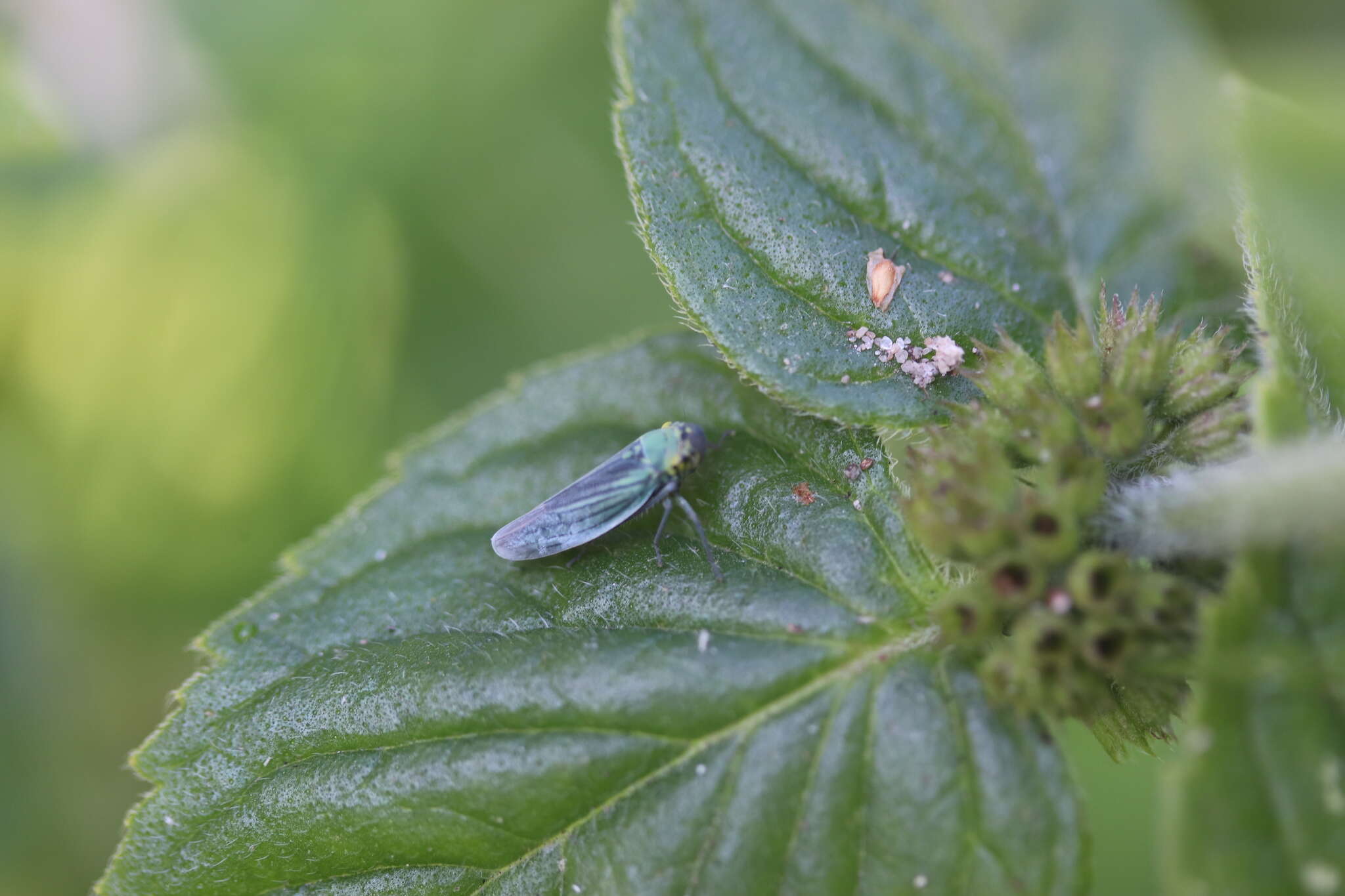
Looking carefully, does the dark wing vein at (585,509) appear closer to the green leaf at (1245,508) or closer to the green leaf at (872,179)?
the green leaf at (872,179)

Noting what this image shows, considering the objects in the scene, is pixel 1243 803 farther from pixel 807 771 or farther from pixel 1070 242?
pixel 1070 242

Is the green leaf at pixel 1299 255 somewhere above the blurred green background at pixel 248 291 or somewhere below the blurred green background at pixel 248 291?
below

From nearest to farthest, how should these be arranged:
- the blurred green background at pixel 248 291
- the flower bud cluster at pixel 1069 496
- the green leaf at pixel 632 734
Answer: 1. the flower bud cluster at pixel 1069 496
2. the green leaf at pixel 632 734
3. the blurred green background at pixel 248 291

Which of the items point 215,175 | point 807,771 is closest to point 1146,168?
point 807,771

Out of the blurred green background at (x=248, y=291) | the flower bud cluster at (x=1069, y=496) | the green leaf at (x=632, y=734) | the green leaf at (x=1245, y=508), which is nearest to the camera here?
the green leaf at (x=1245, y=508)

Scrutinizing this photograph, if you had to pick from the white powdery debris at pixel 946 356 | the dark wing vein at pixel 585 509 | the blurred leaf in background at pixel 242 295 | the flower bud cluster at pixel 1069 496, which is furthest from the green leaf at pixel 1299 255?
the blurred leaf in background at pixel 242 295

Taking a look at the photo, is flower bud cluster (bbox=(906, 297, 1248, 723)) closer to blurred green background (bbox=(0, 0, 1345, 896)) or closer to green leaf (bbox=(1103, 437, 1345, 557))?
green leaf (bbox=(1103, 437, 1345, 557))

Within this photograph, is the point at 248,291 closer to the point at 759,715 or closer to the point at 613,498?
the point at 613,498
